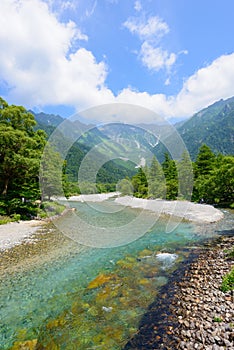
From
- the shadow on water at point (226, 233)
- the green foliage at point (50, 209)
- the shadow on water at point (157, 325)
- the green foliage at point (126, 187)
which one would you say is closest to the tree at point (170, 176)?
the green foliage at point (126, 187)

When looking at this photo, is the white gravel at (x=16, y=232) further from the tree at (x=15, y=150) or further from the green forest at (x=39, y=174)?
the tree at (x=15, y=150)

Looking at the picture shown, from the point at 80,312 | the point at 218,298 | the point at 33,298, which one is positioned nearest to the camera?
the point at 218,298

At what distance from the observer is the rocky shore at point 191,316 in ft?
13.9

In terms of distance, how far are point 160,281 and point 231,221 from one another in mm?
12967

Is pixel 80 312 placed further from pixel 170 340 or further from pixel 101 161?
pixel 101 161

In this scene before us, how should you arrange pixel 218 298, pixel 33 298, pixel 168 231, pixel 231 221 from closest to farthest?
pixel 218 298, pixel 33 298, pixel 168 231, pixel 231 221

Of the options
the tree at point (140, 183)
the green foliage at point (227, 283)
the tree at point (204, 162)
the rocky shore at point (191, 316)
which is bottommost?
the rocky shore at point (191, 316)

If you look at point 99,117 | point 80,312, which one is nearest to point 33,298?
point 80,312

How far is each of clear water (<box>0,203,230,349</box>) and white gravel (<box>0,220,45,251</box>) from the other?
316cm

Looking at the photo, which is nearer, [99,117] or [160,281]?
[160,281]

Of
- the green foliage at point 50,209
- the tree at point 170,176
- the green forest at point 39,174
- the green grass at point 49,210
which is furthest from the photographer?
the tree at point 170,176

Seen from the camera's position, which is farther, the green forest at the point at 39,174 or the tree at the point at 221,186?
the tree at the point at 221,186

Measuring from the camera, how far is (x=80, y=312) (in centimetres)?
591

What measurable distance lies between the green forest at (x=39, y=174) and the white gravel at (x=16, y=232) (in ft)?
3.74
